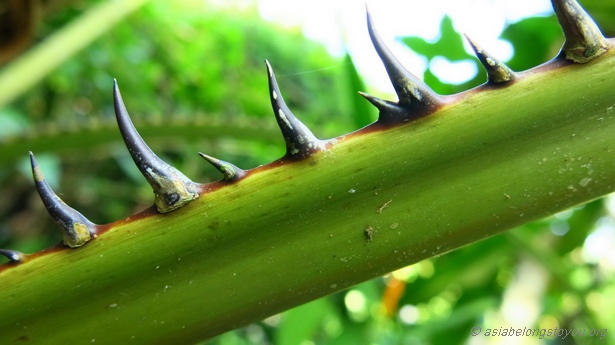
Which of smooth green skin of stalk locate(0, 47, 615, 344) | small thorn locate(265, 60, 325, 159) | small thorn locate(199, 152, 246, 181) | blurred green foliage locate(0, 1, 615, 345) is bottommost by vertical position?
blurred green foliage locate(0, 1, 615, 345)

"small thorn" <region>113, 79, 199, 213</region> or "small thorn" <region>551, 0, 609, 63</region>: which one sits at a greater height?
"small thorn" <region>551, 0, 609, 63</region>

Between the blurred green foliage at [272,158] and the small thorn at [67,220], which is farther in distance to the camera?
the blurred green foliage at [272,158]

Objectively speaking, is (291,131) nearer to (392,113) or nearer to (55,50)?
(392,113)

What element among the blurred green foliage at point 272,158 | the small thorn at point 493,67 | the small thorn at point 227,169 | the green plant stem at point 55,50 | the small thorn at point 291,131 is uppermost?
the small thorn at point 493,67

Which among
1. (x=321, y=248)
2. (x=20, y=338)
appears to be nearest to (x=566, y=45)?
(x=321, y=248)

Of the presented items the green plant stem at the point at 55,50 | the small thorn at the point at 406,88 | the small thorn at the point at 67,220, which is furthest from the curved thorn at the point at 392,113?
the green plant stem at the point at 55,50

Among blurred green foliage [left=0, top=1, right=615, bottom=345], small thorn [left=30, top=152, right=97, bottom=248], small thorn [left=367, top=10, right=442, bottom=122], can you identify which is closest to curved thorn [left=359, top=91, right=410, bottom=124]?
small thorn [left=367, top=10, right=442, bottom=122]

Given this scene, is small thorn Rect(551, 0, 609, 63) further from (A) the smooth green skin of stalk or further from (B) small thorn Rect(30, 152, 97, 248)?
(B) small thorn Rect(30, 152, 97, 248)

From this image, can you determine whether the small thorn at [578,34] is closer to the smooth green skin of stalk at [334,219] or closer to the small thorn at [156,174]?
the smooth green skin of stalk at [334,219]
